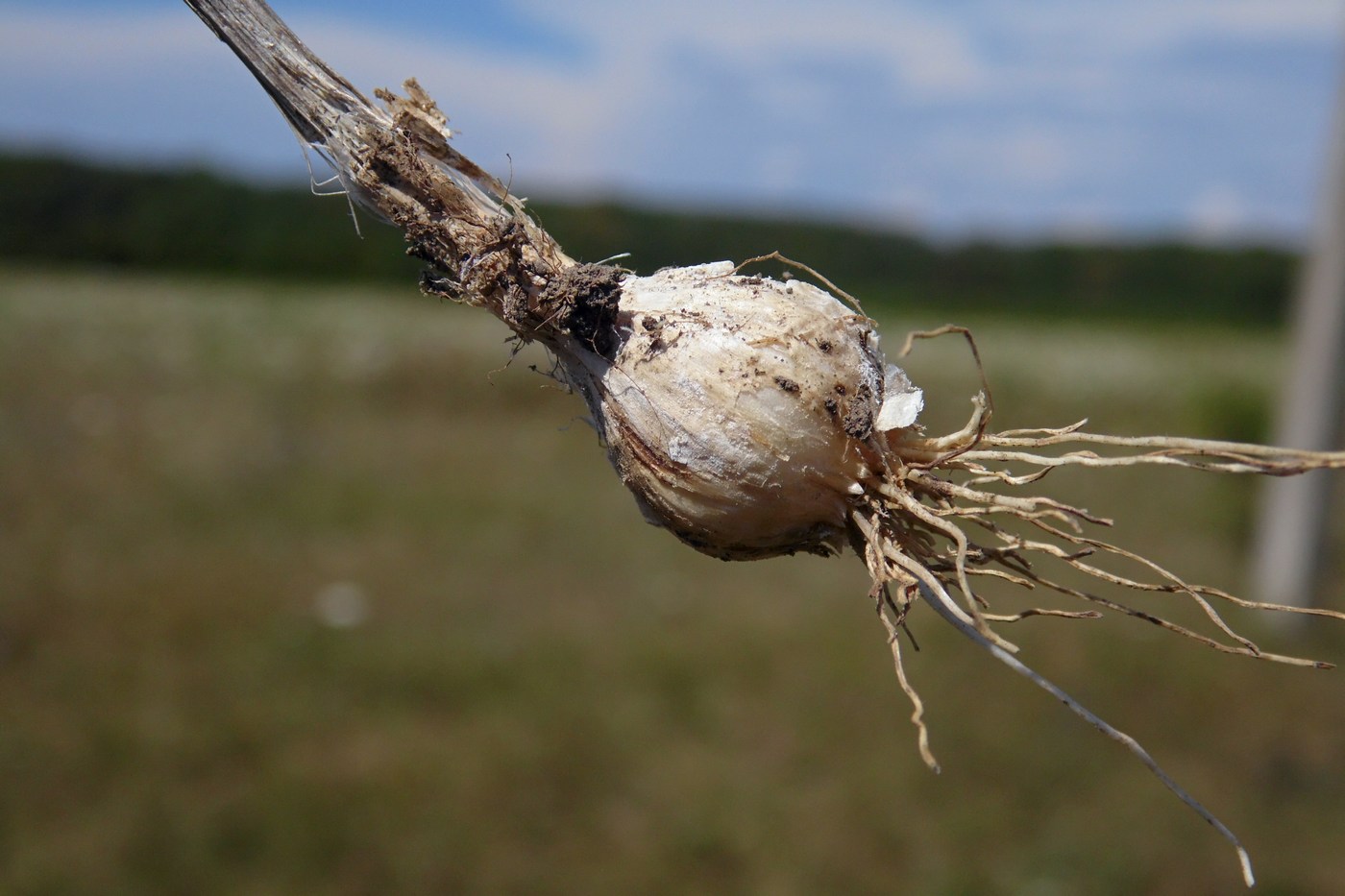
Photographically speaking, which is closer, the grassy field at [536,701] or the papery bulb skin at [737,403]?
the papery bulb skin at [737,403]

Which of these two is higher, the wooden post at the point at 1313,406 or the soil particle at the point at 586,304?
the soil particle at the point at 586,304

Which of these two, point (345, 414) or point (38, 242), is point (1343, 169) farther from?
point (38, 242)

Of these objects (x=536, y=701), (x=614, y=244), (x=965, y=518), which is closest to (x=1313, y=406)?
(x=536, y=701)

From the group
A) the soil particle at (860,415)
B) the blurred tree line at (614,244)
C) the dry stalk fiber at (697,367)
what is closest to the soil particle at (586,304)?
the dry stalk fiber at (697,367)

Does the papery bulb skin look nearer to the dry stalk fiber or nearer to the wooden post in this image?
the dry stalk fiber

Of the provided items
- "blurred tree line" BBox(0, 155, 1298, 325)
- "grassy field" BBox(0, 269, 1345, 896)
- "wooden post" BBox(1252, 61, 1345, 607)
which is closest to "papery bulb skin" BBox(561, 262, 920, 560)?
"grassy field" BBox(0, 269, 1345, 896)

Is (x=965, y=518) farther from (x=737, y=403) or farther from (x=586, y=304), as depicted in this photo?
(x=586, y=304)

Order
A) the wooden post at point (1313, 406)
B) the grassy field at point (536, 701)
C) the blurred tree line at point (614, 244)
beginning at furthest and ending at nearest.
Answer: the blurred tree line at point (614, 244) → the wooden post at point (1313, 406) → the grassy field at point (536, 701)

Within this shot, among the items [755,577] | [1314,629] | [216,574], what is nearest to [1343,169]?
[1314,629]

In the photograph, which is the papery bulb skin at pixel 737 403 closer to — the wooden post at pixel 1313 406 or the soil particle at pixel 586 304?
the soil particle at pixel 586 304
